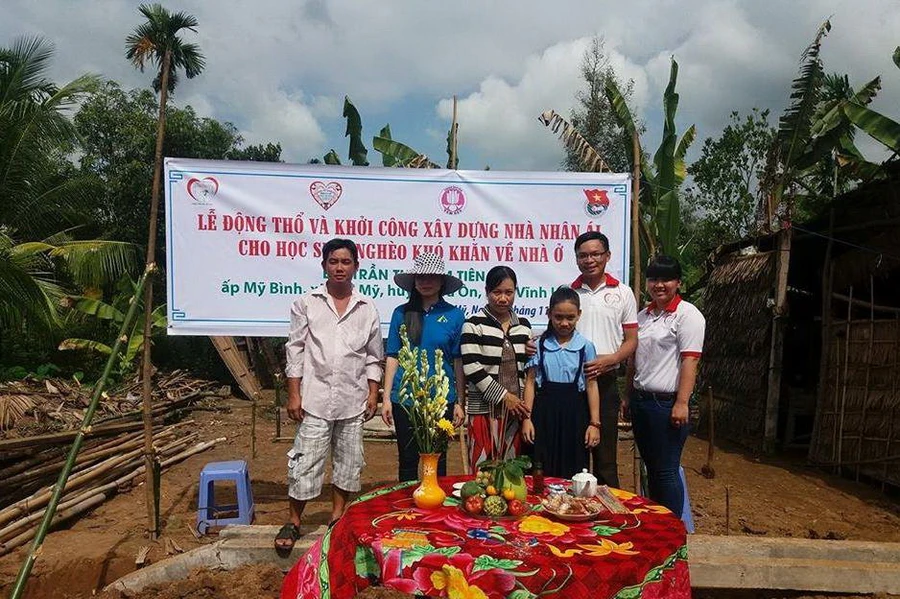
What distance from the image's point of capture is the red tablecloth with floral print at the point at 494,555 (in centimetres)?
174

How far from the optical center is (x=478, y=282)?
434 centimetres

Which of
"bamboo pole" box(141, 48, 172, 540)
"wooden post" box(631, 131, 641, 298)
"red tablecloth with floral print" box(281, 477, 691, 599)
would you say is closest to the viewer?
"red tablecloth with floral print" box(281, 477, 691, 599)

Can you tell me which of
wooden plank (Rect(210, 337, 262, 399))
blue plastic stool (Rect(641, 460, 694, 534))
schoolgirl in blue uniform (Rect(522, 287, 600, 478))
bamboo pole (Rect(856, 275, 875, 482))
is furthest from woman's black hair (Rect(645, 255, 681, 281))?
wooden plank (Rect(210, 337, 262, 399))

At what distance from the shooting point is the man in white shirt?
10.6 feet

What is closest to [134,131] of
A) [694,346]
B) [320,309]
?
[320,309]

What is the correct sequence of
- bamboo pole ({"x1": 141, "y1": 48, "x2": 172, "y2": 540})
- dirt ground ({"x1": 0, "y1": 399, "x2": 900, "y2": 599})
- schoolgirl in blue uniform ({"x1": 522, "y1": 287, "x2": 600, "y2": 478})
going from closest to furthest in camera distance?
schoolgirl in blue uniform ({"x1": 522, "y1": 287, "x2": 600, "y2": 478}) → dirt ground ({"x1": 0, "y1": 399, "x2": 900, "y2": 599}) → bamboo pole ({"x1": 141, "y1": 48, "x2": 172, "y2": 540})

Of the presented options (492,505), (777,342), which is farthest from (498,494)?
(777,342)

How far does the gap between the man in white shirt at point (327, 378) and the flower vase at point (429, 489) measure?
1070 mm

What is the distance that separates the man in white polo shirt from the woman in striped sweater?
38cm

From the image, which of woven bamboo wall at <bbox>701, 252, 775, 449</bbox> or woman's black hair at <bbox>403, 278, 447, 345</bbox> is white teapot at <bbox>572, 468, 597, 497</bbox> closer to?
woman's black hair at <bbox>403, 278, 447, 345</bbox>

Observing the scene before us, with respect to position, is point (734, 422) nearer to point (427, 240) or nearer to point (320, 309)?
point (427, 240)

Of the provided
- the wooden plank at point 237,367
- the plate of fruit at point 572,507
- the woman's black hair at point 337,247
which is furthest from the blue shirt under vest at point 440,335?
the wooden plank at point 237,367

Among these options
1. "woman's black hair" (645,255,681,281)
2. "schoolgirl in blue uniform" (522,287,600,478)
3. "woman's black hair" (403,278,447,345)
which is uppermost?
"woman's black hair" (645,255,681,281)

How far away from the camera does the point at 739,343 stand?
8078mm
